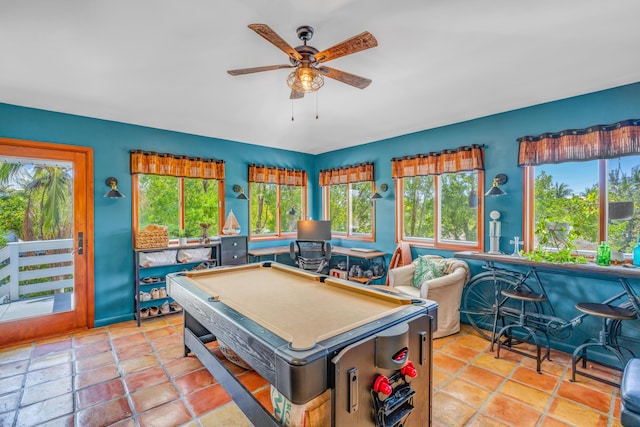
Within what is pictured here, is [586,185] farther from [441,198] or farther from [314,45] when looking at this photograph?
[314,45]

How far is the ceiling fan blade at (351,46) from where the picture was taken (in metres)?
1.67

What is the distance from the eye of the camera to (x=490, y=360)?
9.31ft

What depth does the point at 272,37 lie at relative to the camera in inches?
66.7

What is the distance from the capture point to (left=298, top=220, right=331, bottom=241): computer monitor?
190 inches

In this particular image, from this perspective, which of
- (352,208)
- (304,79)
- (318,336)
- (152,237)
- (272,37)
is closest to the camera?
(318,336)

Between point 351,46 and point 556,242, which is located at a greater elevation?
point 351,46

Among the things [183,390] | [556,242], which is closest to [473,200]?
[556,242]

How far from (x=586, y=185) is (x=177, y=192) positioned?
5069 mm

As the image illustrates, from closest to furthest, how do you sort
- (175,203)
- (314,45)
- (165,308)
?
(314,45) → (165,308) → (175,203)

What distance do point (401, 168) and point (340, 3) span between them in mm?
3007

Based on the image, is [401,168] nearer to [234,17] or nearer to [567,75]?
[567,75]

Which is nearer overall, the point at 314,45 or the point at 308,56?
the point at 308,56

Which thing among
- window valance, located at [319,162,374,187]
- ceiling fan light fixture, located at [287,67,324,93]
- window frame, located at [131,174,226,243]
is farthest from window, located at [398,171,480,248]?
window frame, located at [131,174,226,243]

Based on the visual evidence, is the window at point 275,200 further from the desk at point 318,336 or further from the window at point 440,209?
the desk at point 318,336
